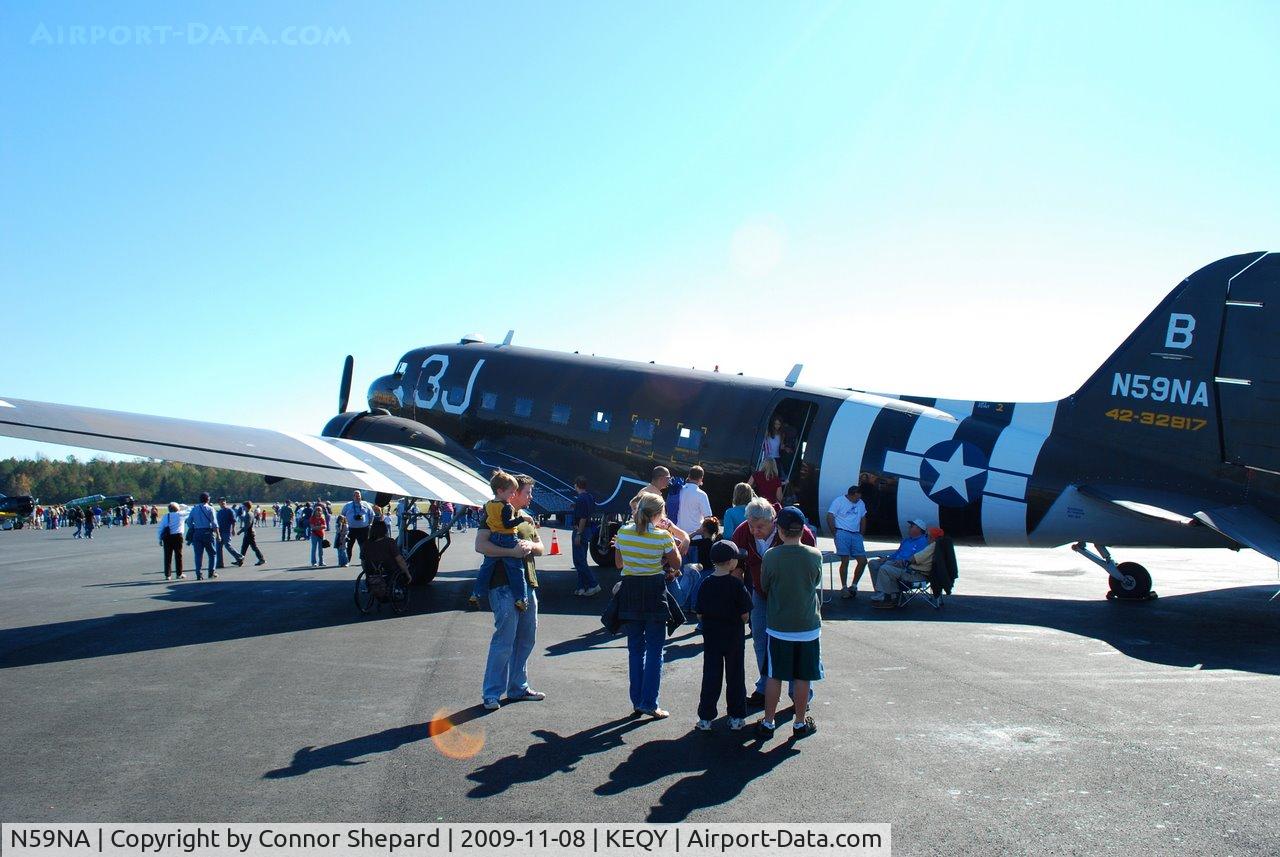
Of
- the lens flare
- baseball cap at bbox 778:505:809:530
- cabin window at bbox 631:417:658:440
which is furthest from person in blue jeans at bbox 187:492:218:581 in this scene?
baseball cap at bbox 778:505:809:530

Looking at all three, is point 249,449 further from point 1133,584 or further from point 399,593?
point 1133,584

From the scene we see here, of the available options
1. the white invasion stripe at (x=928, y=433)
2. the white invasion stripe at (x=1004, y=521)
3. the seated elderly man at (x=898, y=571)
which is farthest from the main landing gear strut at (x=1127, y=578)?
the white invasion stripe at (x=928, y=433)

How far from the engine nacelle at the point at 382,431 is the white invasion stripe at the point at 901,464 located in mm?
8789

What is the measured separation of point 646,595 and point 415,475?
8.13 meters

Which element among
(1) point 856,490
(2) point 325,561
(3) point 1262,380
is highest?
(3) point 1262,380

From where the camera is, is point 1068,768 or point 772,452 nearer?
point 1068,768

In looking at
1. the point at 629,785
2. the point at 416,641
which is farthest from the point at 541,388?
the point at 629,785

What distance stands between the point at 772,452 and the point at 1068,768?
1095 cm

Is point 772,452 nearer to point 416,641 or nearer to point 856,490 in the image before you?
point 856,490

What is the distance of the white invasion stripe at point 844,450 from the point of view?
49.0ft

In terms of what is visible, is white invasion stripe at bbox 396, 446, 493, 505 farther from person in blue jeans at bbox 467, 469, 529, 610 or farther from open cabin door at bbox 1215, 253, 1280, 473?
open cabin door at bbox 1215, 253, 1280, 473

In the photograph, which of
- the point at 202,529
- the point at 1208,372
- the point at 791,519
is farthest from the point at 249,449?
the point at 1208,372

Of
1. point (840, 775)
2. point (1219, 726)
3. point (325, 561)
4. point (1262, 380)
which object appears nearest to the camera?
point (840, 775)

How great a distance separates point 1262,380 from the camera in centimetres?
1194
